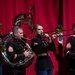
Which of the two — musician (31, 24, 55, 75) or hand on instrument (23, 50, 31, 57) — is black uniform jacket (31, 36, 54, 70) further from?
hand on instrument (23, 50, 31, 57)

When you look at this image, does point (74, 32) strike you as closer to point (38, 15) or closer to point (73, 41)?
point (73, 41)

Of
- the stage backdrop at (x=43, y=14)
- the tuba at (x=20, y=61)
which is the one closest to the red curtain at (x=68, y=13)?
the stage backdrop at (x=43, y=14)

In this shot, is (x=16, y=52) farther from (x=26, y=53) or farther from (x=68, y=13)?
(x=68, y=13)

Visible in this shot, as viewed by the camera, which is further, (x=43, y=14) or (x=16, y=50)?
(x=43, y=14)

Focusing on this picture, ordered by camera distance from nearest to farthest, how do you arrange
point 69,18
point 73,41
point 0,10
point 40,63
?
point 40,63 → point 73,41 → point 0,10 → point 69,18

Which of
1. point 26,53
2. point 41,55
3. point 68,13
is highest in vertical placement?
point 68,13

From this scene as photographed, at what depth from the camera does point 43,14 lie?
555 centimetres

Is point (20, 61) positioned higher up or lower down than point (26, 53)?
lower down

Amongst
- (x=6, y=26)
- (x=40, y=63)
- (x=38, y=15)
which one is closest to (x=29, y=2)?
(x=38, y=15)

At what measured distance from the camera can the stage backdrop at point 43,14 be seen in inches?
204

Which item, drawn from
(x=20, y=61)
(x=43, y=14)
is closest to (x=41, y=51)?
Result: (x=20, y=61)

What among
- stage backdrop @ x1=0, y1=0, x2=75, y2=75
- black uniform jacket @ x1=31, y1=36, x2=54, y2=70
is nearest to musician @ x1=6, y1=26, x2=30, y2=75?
black uniform jacket @ x1=31, y1=36, x2=54, y2=70

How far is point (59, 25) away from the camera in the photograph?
5387mm

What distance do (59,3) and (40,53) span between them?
1608 millimetres
